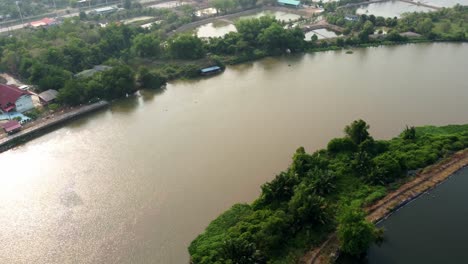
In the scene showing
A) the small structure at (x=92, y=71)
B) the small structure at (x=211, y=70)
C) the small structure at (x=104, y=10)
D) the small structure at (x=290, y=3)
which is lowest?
the small structure at (x=211, y=70)

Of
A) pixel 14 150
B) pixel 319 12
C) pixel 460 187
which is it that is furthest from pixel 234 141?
pixel 319 12

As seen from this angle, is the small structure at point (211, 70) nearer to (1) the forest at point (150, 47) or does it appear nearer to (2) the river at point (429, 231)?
(1) the forest at point (150, 47)

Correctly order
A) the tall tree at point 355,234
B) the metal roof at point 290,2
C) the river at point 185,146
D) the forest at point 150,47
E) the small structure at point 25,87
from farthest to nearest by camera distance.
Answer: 1. the metal roof at point 290,2
2. the small structure at point 25,87
3. the forest at point 150,47
4. the river at point 185,146
5. the tall tree at point 355,234

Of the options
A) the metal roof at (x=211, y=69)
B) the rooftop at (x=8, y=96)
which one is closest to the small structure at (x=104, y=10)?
the metal roof at (x=211, y=69)

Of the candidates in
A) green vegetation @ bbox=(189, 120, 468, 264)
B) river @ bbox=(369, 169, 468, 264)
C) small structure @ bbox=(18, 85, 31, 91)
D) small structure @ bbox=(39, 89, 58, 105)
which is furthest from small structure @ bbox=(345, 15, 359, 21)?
small structure @ bbox=(18, 85, 31, 91)

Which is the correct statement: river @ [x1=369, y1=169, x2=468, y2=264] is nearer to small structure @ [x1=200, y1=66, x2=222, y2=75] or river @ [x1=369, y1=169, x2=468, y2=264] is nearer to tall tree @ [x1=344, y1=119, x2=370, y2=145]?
tall tree @ [x1=344, y1=119, x2=370, y2=145]

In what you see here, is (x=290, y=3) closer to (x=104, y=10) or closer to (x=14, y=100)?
(x=104, y=10)
